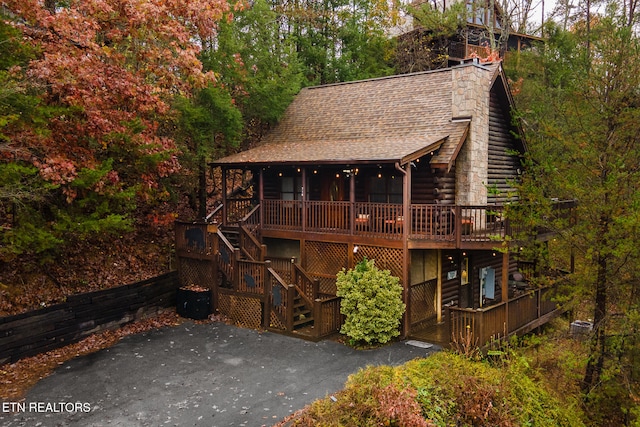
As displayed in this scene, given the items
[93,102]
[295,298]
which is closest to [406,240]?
[295,298]

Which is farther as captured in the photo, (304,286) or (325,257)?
(325,257)

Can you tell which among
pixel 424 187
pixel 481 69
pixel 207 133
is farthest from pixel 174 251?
pixel 481 69

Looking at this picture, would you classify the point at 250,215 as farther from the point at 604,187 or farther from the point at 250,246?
the point at 604,187

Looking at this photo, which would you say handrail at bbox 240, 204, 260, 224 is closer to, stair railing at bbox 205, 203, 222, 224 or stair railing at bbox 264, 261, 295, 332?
stair railing at bbox 205, 203, 222, 224

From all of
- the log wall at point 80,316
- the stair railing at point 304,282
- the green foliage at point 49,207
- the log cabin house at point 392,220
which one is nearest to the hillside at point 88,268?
the log wall at point 80,316

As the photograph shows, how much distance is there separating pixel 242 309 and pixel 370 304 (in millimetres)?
4419

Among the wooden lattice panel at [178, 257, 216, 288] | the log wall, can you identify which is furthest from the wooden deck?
the log wall

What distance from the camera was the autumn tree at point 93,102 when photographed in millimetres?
12328

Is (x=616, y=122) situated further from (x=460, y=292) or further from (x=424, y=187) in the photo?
(x=460, y=292)

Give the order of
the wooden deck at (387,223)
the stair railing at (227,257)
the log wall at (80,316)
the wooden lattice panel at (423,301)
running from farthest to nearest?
the stair railing at (227,257), the wooden lattice panel at (423,301), the wooden deck at (387,223), the log wall at (80,316)

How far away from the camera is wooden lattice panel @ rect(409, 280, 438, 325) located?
15.6m

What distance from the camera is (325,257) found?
17.1 metres

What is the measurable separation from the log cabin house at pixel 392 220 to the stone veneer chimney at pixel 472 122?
0.04 m

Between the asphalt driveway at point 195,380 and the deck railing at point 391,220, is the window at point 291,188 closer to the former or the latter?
the deck railing at point 391,220
